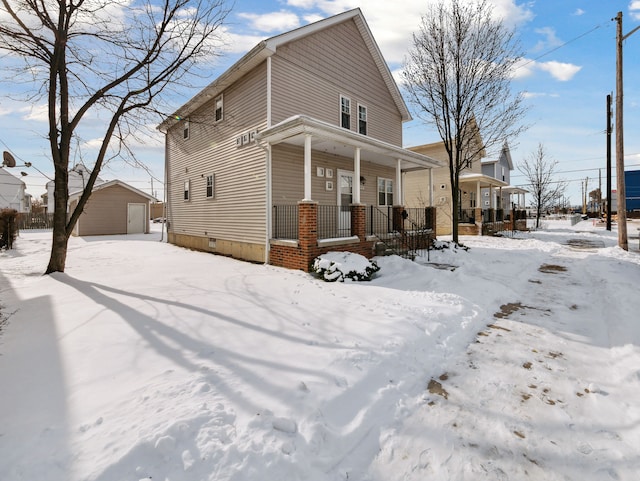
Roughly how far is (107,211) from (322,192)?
63.8 ft

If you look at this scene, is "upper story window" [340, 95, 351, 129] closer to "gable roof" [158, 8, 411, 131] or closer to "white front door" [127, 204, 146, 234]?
"gable roof" [158, 8, 411, 131]

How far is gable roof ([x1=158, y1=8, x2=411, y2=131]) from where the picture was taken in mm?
9656

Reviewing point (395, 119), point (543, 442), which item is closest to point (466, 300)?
point (543, 442)

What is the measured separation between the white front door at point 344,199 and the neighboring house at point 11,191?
46.7m

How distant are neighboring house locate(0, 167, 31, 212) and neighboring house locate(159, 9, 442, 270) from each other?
39.1 m

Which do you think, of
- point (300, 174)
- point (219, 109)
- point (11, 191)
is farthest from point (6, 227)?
point (11, 191)

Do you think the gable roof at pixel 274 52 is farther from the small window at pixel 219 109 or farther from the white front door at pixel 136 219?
the white front door at pixel 136 219

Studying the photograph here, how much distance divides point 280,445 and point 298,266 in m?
6.36

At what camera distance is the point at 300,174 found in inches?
424

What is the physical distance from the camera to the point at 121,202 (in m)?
23.4

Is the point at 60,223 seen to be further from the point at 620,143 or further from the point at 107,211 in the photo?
the point at 620,143

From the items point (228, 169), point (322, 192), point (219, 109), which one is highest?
point (219, 109)

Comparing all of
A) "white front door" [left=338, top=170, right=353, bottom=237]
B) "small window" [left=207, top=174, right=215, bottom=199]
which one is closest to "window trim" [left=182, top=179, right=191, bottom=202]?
"small window" [left=207, top=174, right=215, bottom=199]

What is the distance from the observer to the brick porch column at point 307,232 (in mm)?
8234
